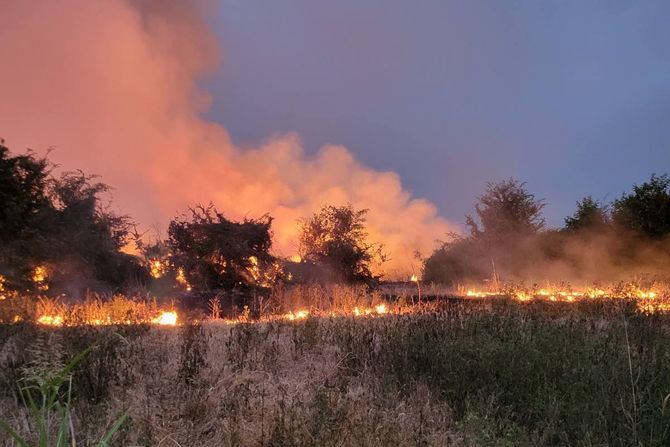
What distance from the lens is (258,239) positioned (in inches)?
635

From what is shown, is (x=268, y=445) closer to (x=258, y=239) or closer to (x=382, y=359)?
(x=382, y=359)

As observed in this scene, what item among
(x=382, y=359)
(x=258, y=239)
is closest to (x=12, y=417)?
(x=382, y=359)

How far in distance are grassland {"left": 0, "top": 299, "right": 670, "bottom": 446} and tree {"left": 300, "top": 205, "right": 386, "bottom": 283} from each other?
12.8 metres

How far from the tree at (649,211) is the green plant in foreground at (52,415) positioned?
2002 cm

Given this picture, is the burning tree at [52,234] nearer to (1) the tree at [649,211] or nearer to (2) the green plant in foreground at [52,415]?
(2) the green plant in foreground at [52,415]

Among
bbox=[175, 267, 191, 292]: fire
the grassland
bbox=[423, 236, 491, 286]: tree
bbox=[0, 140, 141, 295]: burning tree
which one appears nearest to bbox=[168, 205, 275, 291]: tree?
bbox=[175, 267, 191, 292]: fire

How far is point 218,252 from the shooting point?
50.2ft

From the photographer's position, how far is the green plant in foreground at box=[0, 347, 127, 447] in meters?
2.13

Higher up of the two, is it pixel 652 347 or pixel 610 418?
pixel 652 347

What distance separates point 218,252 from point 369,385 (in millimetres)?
10103

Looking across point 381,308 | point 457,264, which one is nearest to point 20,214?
point 381,308

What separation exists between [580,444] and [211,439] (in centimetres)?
287

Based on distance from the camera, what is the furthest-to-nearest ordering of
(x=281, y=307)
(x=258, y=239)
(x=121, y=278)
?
(x=121, y=278) → (x=258, y=239) → (x=281, y=307)

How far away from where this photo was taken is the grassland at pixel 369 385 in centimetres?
425
